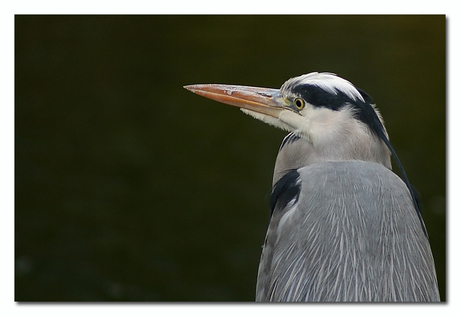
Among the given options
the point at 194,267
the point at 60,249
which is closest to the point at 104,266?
the point at 60,249

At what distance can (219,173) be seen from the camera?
332 cm

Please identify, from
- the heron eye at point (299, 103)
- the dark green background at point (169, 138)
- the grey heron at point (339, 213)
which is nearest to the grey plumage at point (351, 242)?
the grey heron at point (339, 213)

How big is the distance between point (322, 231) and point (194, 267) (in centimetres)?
155

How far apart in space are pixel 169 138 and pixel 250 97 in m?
1.50

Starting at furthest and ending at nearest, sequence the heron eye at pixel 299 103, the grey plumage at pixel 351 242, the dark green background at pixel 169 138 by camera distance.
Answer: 1. the dark green background at pixel 169 138
2. the heron eye at pixel 299 103
3. the grey plumage at pixel 351 242

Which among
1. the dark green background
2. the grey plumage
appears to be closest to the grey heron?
the grey plumage

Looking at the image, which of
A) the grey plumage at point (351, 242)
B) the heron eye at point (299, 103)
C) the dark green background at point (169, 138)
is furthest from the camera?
the dark green background at point (169, 138)

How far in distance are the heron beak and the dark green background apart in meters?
0.58

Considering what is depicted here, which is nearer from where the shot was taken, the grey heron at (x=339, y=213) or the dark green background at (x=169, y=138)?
the grey heron at (x=339, y=213)

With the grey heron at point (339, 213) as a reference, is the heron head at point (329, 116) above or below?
above

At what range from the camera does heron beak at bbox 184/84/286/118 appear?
1.82 m

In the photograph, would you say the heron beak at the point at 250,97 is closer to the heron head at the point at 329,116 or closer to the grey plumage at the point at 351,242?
the heron head at the point at 329,116

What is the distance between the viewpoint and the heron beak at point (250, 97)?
182 centimetres
